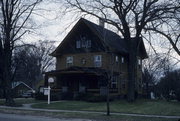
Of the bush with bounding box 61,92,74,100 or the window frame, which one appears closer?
the bush with bounding box 61,92,74,100

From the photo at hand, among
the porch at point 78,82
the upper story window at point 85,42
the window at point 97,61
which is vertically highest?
the upper story window at point 85,42

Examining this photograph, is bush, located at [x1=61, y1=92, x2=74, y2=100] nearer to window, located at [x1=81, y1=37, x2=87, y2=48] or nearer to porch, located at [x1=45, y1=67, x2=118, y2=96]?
porch, located at [x1=45, y1=67, x2=118, y2=96]

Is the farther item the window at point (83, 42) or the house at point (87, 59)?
the window at point (83, 42)

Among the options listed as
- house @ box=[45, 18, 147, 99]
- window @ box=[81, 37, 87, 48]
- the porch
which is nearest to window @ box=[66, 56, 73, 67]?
house @ box=[45, 18, 147, 99]

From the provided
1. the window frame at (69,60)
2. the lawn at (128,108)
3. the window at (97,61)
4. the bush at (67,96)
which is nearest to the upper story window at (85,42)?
the window at (97,61)

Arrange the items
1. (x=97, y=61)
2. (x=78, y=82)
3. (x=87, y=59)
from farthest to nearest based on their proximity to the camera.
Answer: (x=87, y=59), (x=78, y=82), (x=97, y=61)

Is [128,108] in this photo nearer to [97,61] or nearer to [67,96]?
[67,96]

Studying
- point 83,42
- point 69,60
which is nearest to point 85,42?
point 83,42

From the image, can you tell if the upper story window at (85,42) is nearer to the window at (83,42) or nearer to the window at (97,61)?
the window at (83,42)

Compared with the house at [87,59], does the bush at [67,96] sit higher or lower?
lower

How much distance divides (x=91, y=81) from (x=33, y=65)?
39.1m

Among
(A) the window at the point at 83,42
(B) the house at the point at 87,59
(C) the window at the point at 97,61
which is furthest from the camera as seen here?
(A) the window at the point at 83,42

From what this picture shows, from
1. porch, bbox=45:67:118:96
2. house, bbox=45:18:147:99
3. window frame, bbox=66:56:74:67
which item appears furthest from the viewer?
window frame, bbox=66:56:74:67

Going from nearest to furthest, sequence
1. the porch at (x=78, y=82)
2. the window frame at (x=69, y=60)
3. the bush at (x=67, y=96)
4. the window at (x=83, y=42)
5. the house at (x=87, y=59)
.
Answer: the porch at (x=78, y=82), the bush at (x=67, y=96), the house at (x=87, y=59), the window at (x=83, y=42), the window frame at (x=69, y=60)
